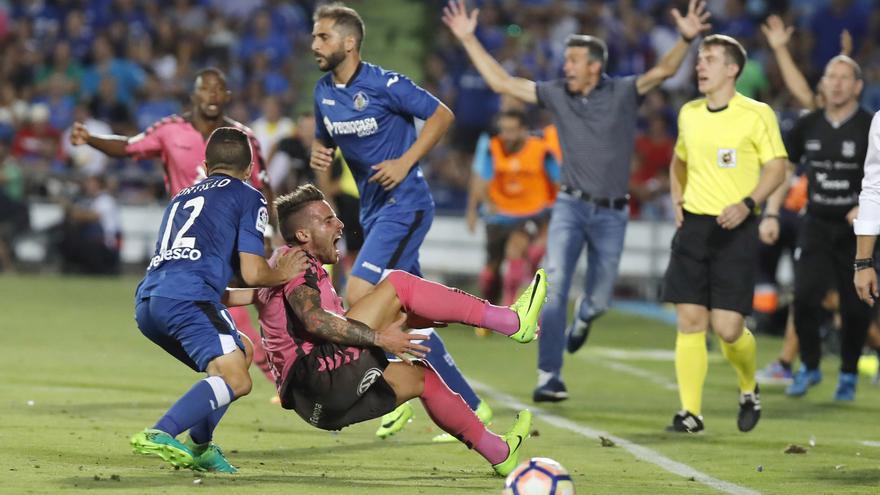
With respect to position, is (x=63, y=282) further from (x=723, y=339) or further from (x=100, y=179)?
(x=723, y=339)

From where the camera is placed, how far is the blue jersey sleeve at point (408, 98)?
977 cm

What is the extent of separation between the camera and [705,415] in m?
11.1

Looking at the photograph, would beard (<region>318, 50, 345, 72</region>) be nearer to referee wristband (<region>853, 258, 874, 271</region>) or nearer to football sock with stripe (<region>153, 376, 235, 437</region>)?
football sock with stripe (<region>153, 376, 235, 437</region>)

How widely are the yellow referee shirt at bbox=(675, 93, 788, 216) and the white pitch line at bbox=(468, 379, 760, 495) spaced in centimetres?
155

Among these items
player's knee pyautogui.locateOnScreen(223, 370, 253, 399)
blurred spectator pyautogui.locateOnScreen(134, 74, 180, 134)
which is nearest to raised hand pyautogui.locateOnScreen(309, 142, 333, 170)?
player's knee pyautogui.locateOnScreen(223, 370, 253, 399)

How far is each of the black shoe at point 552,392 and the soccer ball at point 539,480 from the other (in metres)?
Result: 4.43

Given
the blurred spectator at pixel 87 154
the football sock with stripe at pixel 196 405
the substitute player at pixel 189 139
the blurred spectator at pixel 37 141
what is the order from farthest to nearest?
the blurred spectator at pixel 37 141, the blurred spectator at pixel 87 154, the substitute player at pixel 189 139, the football sock with stripe at pixel 196 405

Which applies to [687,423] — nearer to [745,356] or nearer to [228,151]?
[745,356]

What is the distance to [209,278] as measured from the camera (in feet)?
25.2

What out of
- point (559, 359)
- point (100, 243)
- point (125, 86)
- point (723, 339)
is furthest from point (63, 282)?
point (723, 339)

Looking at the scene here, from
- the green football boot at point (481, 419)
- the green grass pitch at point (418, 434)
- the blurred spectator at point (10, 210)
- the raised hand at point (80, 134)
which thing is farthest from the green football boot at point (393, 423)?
the blurred spectator at point (10, 210)

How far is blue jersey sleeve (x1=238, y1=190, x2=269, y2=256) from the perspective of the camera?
7.69 m

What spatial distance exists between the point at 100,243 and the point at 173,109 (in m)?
2.93

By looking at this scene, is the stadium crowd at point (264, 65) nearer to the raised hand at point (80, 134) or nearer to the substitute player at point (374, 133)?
Answer: the raised hand at point (80, 134)
